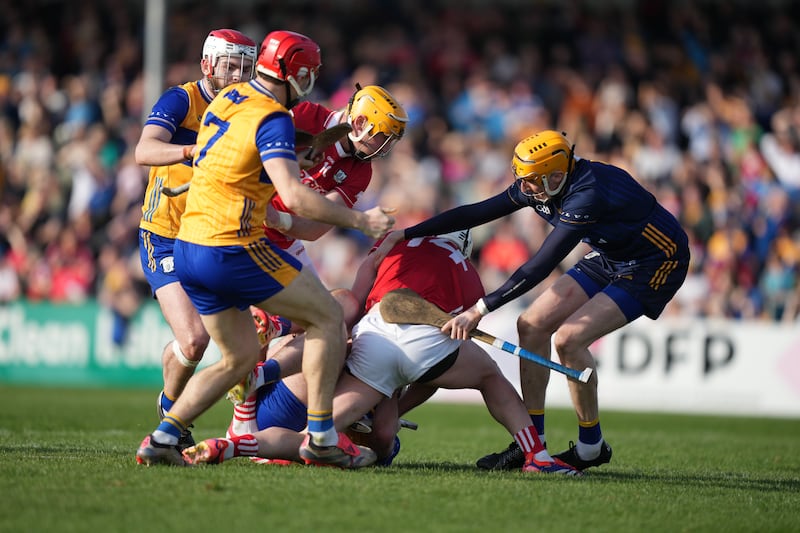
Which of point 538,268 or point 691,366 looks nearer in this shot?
point 538,268

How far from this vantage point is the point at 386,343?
7.40m

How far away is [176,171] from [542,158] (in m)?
2.74

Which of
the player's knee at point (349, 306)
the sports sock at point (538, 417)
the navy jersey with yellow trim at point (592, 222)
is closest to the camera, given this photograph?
the navy jersey with yellow trim at point (592, 222)

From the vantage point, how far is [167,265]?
8.30m

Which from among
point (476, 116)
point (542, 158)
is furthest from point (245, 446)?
point (476, 116)

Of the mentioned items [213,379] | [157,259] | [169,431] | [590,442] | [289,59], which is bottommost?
[590,442]

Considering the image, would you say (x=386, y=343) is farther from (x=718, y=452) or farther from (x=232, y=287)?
(x=718, y=452)

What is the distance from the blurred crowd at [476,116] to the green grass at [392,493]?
26.9 feet

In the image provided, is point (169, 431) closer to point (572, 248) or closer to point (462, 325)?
point (462, 325)

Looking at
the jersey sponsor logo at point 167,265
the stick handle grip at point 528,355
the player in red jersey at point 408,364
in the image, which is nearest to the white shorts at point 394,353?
the player in red jersey at point 408,364

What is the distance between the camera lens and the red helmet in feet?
22.8

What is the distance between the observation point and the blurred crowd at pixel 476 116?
1798 centimetres

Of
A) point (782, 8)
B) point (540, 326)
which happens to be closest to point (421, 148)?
point (782, 8)

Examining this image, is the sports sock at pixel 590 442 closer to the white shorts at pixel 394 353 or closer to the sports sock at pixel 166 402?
the white shorts at pixel 394 353
